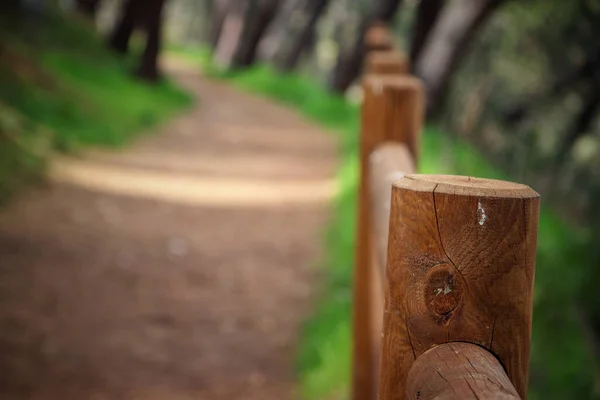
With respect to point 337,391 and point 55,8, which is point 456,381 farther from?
point 55,8

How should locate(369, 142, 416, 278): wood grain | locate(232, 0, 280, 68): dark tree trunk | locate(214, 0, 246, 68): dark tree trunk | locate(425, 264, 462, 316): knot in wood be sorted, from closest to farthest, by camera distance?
locate(425, 264, 462, 316): knot in wood, locate(369, 142, 416, 278): wood grain, locate(232, 0, 280, 68): dark tree trunk, locate(214, 0, 246, 68): dark tree trunk

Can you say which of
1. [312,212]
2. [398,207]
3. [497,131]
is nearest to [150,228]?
[312,212]

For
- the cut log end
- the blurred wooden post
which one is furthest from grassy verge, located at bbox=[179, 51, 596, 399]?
the cut log end

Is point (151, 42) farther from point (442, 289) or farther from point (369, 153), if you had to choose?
point (442, 289)

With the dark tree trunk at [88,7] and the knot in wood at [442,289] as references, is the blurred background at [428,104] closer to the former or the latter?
the dark tree trunk at [88,7]

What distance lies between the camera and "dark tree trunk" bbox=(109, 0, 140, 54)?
18.2 meters

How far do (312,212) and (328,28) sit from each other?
89.6 ft

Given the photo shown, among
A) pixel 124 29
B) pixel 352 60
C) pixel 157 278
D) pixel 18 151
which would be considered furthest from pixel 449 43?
pixel 124 29

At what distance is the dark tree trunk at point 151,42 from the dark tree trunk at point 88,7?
5.33m

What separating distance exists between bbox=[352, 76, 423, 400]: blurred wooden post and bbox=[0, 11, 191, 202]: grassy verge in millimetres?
5172

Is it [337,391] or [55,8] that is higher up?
[55,8]

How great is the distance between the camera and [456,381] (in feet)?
3.72

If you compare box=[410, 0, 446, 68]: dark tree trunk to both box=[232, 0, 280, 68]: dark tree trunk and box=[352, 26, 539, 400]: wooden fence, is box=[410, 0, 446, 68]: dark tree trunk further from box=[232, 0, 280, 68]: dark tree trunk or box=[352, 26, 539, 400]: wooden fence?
box=[352, 26, 539, 400]: wooden fence

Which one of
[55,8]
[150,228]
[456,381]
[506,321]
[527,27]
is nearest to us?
[456,381]
